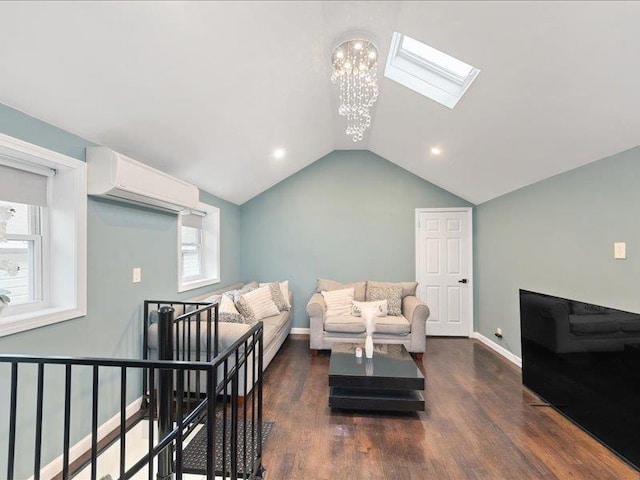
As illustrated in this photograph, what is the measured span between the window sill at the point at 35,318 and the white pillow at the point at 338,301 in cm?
280

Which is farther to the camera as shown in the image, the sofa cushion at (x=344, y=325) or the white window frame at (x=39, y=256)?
the sofa cushion at (x=344, y=325)

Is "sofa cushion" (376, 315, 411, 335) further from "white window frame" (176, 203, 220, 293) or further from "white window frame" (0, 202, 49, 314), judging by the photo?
"white window frame" (0, 202, 49, 314)

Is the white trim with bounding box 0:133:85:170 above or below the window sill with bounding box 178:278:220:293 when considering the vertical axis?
above

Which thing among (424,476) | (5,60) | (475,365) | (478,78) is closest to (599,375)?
(424,476)

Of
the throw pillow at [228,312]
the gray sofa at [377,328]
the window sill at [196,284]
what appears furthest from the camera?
the gray sofa at [377,328]

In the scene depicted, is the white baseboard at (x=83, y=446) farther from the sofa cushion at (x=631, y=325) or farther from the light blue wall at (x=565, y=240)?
the light blue wall at (x=565, y=240)

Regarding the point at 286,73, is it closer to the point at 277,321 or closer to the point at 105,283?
the point at 105,283

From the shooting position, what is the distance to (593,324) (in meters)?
2.13

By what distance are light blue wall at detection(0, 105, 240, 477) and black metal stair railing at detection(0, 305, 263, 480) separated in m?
0.05

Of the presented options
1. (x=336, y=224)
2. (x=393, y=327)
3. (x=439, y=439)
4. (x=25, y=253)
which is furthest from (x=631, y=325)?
(x=336, y=224)

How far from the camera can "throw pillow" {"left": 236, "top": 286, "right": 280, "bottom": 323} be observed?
364 centimetres

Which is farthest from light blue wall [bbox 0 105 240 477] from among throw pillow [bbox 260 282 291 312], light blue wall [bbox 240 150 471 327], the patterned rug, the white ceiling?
light blue wall [bbox 240 150 471 327]

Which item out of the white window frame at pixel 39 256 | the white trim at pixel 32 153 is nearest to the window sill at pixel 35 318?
the white window frame at pixel 39 256

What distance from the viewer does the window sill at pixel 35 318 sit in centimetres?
170
